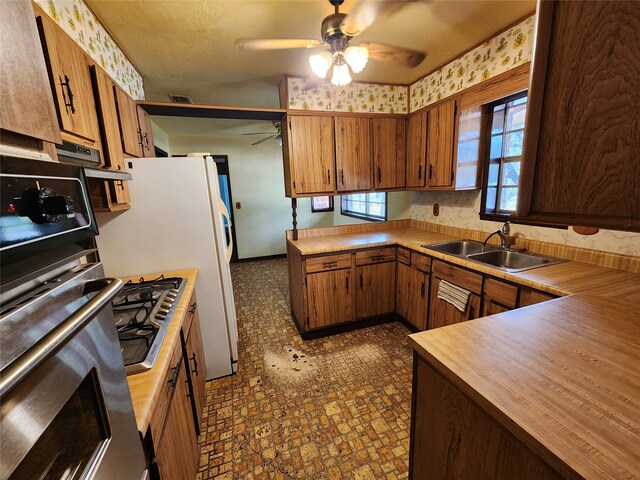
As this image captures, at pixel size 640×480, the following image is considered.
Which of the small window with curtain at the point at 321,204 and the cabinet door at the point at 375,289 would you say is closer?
the cabinet door at the point at 375,289

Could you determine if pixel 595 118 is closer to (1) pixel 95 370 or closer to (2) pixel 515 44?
(1) pixel 95 370

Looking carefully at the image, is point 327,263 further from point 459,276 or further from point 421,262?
point 459,276

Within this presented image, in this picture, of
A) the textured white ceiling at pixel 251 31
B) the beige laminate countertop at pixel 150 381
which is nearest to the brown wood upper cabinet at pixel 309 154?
the textured white ceiling at pixel 251 31

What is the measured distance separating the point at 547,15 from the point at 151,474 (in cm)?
154

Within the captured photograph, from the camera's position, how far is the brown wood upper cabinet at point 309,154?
269 cm

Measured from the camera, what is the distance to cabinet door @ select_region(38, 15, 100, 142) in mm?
1074

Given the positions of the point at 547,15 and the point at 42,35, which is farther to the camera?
the point at 42,35

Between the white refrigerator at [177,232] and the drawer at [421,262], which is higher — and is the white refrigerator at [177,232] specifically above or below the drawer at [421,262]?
above

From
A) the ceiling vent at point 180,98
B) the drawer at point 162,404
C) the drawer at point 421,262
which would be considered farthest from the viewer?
the ceiling vent at point 180,98

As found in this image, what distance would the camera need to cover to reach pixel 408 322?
9.00 feet

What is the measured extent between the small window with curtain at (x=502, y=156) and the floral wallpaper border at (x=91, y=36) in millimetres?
2973

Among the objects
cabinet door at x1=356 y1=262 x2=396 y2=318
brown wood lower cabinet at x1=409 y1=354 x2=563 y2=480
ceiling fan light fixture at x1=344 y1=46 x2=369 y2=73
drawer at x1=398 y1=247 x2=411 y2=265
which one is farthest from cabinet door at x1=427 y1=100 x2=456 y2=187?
brown wood lower cabinet at x1=409 y1=354 x2=563 y2=480

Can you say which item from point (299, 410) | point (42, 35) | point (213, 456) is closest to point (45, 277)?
point (42, 35)

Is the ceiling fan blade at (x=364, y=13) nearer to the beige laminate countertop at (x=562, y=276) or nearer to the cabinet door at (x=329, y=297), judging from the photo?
the beige laminate countertop at (x=562, y=276)
